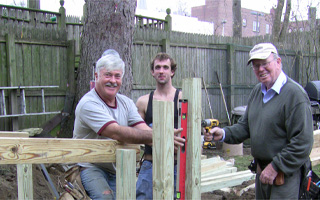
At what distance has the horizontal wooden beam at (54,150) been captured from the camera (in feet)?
7.10

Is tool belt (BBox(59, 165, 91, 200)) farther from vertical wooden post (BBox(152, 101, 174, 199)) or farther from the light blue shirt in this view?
the light blue shirt

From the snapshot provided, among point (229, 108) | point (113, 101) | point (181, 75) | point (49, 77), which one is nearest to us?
point (113, 101)

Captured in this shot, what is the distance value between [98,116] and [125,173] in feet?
1.83

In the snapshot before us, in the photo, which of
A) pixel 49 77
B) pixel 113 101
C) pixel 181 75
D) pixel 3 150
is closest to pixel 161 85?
pixel 113 101

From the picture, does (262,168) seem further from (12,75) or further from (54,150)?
(12,75)

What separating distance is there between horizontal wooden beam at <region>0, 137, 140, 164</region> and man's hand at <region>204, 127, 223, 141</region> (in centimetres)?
105

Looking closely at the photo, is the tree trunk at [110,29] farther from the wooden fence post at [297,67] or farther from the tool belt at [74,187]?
the wooden fence post at [297,67]

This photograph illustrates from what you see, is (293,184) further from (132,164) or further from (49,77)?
(49,77)

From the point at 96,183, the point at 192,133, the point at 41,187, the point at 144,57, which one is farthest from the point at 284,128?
the point at 144,57

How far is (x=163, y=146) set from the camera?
221 cm

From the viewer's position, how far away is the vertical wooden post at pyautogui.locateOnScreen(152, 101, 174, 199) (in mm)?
2213

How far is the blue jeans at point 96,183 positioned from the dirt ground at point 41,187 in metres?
2.08

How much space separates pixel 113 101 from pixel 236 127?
1.33 m

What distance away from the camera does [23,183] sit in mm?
3035
